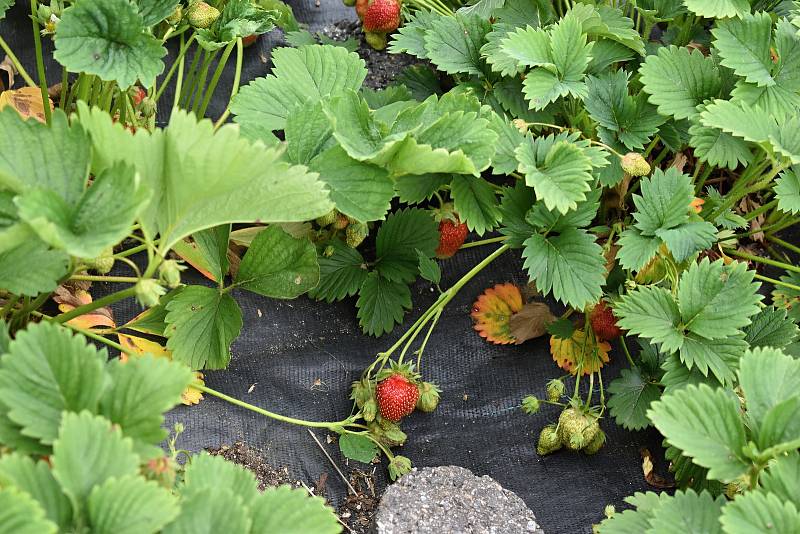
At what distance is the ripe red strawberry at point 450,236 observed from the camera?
5.62ft

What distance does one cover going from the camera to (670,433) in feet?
3.62

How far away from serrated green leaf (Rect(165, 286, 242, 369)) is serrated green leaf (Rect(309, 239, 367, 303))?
0.28 meters

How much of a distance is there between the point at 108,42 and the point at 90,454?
28.1 inches

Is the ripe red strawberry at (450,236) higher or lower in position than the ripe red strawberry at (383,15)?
lower

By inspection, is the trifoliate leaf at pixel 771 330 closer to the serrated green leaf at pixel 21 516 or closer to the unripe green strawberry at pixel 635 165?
the unripe green strawberry at pixel 635 165

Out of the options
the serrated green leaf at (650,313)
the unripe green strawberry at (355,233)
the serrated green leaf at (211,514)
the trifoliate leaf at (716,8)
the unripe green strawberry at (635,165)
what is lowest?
the serrated green leaf at (650,313)

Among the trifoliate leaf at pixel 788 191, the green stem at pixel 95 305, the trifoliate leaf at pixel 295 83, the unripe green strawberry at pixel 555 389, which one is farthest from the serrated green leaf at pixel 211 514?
the trifoliate leaf at pixel 788 191

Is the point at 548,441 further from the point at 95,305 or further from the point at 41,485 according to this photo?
the point at 41,485

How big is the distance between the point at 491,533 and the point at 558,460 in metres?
0.29

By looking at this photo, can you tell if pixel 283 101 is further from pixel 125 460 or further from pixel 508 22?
pixel 125 460

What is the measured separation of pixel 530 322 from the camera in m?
1.75

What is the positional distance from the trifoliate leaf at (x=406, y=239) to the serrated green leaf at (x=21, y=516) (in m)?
0.97

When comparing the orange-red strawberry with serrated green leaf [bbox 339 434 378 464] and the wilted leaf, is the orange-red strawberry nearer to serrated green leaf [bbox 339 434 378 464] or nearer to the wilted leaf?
the wilted leaf

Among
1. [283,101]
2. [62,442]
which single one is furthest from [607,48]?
[62,442]
